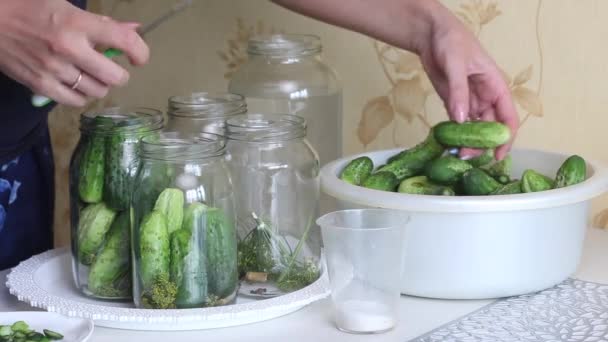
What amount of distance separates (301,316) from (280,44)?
1.60 ft

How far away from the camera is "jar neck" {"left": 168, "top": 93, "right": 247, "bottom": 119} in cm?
112

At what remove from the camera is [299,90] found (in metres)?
1.36

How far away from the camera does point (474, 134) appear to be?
1.13m

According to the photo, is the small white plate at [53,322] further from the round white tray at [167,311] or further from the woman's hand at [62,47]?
the woman's hand at [62,47]

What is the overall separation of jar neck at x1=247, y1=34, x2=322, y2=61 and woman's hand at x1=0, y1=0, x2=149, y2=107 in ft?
1.29

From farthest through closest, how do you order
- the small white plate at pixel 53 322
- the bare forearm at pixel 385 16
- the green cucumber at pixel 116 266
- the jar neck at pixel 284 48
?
the jar neck at pixel 284 48
the bare forearm at pixel 385 16
the green cucumber at pixel 116 266
the small white plate at pixel 53 322

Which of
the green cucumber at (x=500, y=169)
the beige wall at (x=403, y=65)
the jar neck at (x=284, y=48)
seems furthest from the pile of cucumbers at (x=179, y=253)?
the beige wall at (x=403, y=65)

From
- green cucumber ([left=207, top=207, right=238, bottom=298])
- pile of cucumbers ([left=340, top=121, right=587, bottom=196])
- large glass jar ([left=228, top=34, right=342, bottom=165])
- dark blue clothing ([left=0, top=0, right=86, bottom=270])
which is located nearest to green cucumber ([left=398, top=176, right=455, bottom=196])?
pile of cucumbers ([left=340, top=121, right=587, bottom=196])

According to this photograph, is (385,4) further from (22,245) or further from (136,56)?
(22,245)

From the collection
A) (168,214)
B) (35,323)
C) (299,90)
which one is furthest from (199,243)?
(299,90)

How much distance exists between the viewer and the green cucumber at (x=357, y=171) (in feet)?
3.67

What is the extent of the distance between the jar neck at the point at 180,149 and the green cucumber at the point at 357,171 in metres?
0.18

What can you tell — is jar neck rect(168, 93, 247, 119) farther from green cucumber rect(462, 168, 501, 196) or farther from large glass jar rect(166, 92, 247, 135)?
green cucumber rect(462, 168, 501, 196)

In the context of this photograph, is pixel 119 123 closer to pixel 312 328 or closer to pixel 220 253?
pixel 220 253
